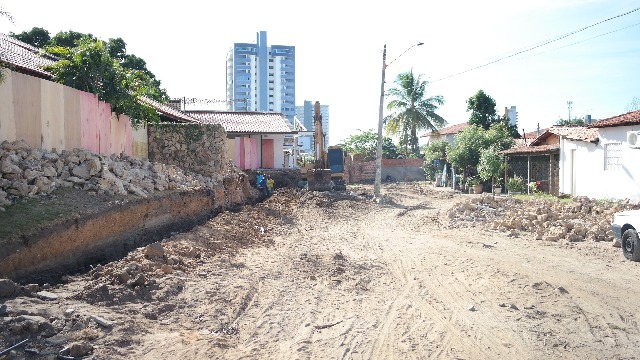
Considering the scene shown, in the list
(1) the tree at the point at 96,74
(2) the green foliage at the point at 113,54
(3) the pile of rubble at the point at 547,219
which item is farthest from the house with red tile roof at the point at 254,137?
(3) the pile of rubble at the point at 547,219

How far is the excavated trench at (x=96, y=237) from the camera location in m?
7.12

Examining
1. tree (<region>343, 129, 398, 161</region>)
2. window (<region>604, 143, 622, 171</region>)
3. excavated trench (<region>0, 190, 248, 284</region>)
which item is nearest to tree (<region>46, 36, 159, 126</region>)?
excavated trench (<region>0, 190, 248, 284</region>)

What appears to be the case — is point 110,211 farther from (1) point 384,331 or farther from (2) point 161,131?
(2) point 161,131

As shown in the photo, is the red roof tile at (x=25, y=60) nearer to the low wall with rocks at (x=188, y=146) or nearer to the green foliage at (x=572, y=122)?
the low wall with rocks at (x=188, y=146)

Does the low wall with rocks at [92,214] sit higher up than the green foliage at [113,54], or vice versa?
the green foliage at [113,54]

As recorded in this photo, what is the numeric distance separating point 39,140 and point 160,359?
7.15 m

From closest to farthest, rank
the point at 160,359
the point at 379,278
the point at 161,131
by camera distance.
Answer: the point at 160,359 → the point at 379,278 → the point at 161,131

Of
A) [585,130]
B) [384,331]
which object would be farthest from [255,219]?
[585,130]

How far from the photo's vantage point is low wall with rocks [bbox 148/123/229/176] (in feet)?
56.6

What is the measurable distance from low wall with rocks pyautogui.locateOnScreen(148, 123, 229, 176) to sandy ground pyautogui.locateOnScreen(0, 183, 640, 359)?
19.3ft

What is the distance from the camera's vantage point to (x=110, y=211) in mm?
9422

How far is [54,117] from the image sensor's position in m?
10.7

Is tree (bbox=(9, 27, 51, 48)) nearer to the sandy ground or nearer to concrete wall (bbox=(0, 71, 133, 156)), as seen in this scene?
concrete wall (bbox=(0, 71, 133, 156))

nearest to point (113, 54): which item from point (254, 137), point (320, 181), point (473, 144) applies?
point (254, 137)
